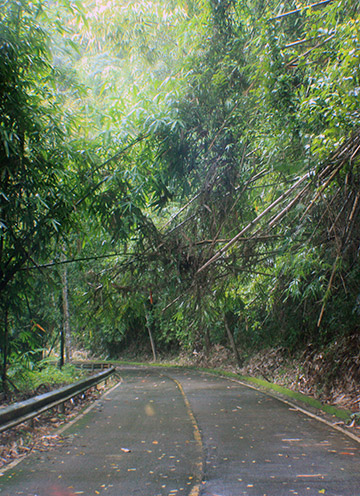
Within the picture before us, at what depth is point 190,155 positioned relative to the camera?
817 centimetres

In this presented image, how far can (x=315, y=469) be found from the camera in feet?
17.1

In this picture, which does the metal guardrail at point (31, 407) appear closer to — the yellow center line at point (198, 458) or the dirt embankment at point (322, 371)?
the yellow center line at point (198, 458)

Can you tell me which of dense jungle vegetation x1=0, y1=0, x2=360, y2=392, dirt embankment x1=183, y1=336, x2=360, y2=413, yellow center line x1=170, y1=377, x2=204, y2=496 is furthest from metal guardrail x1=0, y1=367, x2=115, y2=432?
dirt embankment x1=183, y1=336, x2=360, y2=413

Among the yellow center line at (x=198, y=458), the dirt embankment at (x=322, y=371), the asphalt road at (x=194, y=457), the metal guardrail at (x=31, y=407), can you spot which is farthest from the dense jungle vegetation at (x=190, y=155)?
the asphalt road at (x=194, y=457)

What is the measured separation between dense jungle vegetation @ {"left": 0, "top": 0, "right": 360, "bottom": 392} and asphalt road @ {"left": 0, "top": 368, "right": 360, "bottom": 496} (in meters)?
2.06

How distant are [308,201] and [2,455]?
5.39 m

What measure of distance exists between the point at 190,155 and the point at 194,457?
4.90 m

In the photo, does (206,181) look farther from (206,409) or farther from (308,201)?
(206,409)

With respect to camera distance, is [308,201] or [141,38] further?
[141,38]

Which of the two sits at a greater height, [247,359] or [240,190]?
[240,190]

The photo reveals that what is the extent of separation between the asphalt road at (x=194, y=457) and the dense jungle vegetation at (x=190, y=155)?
206cm

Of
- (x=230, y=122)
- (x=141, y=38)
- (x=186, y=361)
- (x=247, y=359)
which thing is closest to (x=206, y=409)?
(x=230, y=122)

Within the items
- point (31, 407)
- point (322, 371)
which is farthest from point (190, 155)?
point (322, 371)

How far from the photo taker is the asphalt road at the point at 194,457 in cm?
458
